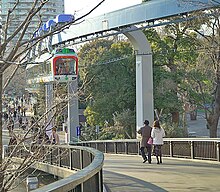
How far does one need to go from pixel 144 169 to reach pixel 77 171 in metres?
6.72

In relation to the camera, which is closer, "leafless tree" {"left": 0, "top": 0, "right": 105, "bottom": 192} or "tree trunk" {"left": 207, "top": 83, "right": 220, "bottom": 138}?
"leafless tree" {"left": 0, "top": 0, "right": 105, "bottom": 192}

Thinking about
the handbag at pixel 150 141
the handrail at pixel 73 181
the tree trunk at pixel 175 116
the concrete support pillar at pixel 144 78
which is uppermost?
the concrete support pillar at pixel 144 78

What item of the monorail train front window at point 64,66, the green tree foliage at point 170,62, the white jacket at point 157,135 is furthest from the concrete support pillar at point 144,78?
the green tree foliage at point 170,62

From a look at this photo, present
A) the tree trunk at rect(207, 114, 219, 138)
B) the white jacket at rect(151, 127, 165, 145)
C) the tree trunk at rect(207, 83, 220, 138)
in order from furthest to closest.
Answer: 1. the tree trunk at rect(207, 114, 219, 138)
2. the tree trunk at rect(207, 83, 220, 138)
3. the white jacket at rect(151, 127, 165, 145)

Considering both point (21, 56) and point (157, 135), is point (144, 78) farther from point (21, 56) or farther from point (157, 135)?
point (21, 56)

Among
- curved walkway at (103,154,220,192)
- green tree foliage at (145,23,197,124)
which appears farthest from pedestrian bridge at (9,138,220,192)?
green tree foliage at (145,23,197,124)

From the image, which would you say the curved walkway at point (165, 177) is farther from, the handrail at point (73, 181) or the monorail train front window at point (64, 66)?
the monorail train front window at point (64, 66)

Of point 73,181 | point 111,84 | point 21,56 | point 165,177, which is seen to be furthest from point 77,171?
point 111,84

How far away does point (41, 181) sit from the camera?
21.1 m

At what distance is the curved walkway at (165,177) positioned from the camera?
12.4 meters

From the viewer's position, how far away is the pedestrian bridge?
9.01 metres

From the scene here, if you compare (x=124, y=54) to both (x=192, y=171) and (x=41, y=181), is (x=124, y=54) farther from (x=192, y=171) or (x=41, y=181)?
(x=192, y=171)

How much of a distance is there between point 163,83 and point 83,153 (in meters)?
22.1

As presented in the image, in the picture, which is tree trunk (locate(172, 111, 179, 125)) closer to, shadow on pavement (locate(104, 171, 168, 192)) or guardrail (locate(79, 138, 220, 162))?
guardrail (locate(79, 138, 220, 162))
